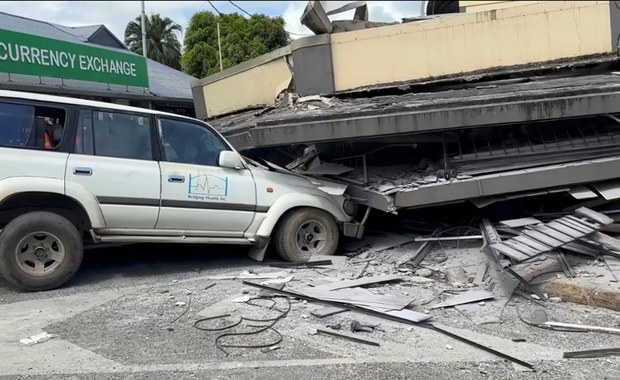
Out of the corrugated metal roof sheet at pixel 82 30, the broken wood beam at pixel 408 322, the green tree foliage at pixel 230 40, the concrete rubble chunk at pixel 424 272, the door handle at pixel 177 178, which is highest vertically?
the green tree foliage at pixel 230 40

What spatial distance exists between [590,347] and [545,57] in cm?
630

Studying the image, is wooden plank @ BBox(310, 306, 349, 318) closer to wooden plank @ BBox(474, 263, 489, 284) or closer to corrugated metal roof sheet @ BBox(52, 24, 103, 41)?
wooden plank @ BBox(474, 263, 489, 284)

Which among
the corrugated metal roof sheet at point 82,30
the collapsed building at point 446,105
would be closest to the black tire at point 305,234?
the collapsed building at point 446,105

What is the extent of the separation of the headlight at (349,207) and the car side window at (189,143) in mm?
1769

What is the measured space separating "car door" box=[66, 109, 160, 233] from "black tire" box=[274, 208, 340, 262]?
162 centimetres

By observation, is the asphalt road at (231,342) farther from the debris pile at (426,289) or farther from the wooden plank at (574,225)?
the wooden plank at (574,225)

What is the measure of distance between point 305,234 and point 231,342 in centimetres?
290

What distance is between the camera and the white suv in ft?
19.1

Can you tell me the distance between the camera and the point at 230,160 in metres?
6.82

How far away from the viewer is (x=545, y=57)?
30.7 ft

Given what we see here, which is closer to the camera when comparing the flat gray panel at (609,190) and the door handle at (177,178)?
the door handle at (177,178)

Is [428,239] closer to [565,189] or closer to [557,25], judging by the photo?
[565,189]

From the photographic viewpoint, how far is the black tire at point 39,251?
5.72 meters

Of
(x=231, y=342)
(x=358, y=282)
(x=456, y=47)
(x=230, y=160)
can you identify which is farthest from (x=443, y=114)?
(x=231, y=342)
